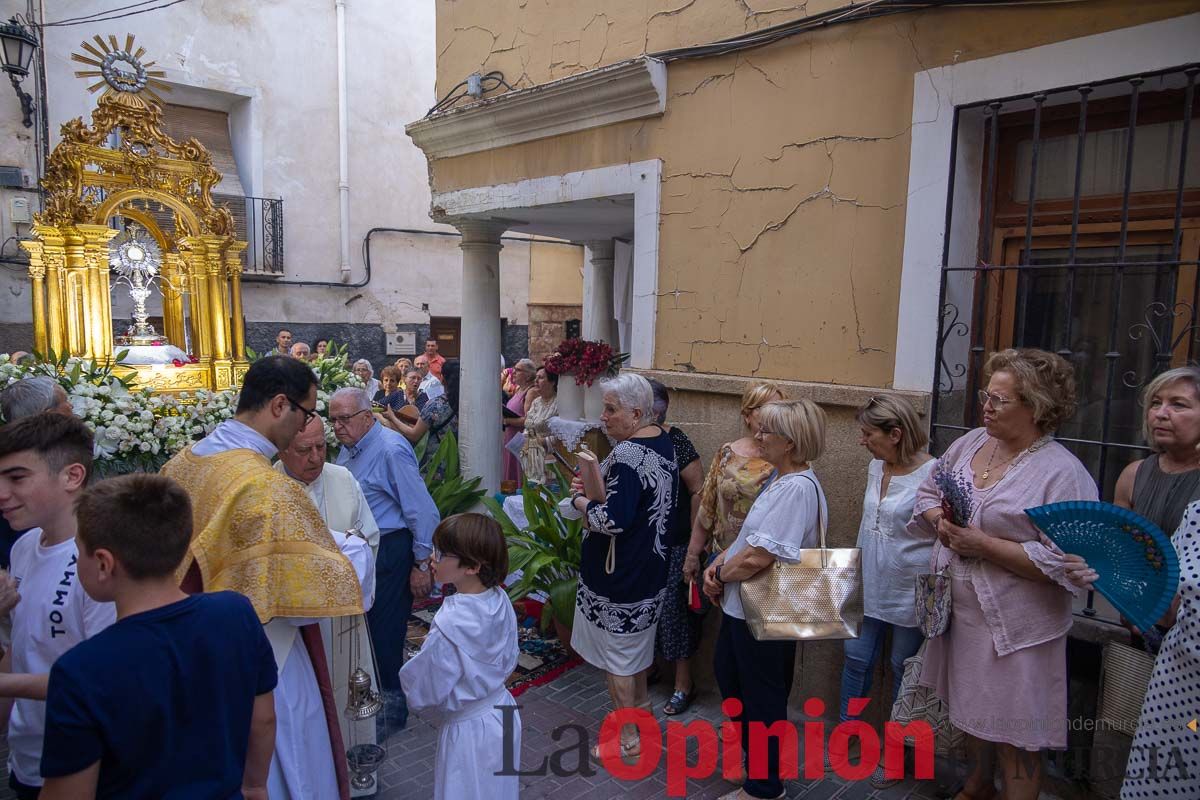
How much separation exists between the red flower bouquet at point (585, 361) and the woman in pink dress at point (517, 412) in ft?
7.04

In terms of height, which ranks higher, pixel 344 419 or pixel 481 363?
pixel 481 363

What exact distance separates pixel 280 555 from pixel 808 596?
2.01 metres

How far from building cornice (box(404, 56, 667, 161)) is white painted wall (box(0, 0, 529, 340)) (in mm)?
7046

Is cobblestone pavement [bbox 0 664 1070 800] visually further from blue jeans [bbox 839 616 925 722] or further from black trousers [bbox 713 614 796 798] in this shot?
blue jeans [bbox 839 616 925 722]

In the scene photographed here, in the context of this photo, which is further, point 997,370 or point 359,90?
point 359,90

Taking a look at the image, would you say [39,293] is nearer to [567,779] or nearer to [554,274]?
[567,779]

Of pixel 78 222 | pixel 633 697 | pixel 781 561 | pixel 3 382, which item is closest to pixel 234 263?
pixel 78 222

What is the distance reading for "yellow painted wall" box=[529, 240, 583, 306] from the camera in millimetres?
15203

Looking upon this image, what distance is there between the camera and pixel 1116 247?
337cm

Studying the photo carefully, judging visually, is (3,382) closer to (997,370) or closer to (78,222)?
(78,222)

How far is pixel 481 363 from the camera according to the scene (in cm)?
661

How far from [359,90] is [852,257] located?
11692mm

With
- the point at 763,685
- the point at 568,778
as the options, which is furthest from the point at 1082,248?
the point at 568,778

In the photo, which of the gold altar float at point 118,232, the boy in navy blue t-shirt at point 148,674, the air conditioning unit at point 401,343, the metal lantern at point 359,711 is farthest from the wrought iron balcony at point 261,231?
the boy in navy blue t-shirt at point 148,674
